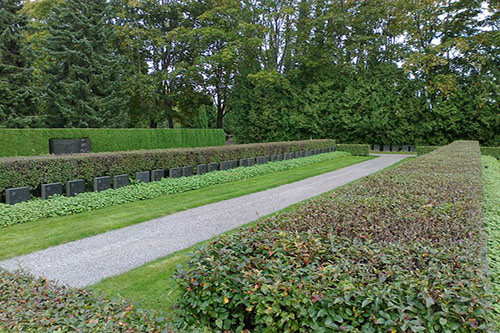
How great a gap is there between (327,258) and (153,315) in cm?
116

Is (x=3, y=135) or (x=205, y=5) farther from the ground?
(x=205, y=5)

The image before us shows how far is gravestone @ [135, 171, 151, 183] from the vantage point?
329 inches

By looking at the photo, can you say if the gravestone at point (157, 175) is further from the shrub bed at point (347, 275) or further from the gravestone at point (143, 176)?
the shrub bed at point (347, 275)

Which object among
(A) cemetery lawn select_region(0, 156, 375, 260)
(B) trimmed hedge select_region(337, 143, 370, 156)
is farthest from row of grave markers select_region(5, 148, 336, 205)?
(B) trimmed hedge select_region(337, 143, 370, 156)

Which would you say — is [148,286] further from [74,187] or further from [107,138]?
[107,138]

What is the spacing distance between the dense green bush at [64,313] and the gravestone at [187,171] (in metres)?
7.31

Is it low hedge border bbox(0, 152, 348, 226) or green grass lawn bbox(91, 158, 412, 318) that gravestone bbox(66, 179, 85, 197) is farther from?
green grass lawn bbox(91, 158, 412, 318)

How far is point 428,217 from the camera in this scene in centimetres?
286

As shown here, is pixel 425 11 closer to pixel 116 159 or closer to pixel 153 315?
pixel 116 159

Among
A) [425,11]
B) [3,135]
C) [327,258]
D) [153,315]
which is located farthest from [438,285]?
[425,11]

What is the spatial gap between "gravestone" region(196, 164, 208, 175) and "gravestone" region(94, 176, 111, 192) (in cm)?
297

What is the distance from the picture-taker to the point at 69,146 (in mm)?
14188

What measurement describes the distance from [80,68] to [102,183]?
1494 cm

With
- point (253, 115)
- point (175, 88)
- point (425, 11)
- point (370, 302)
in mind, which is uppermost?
point (425, 11)
